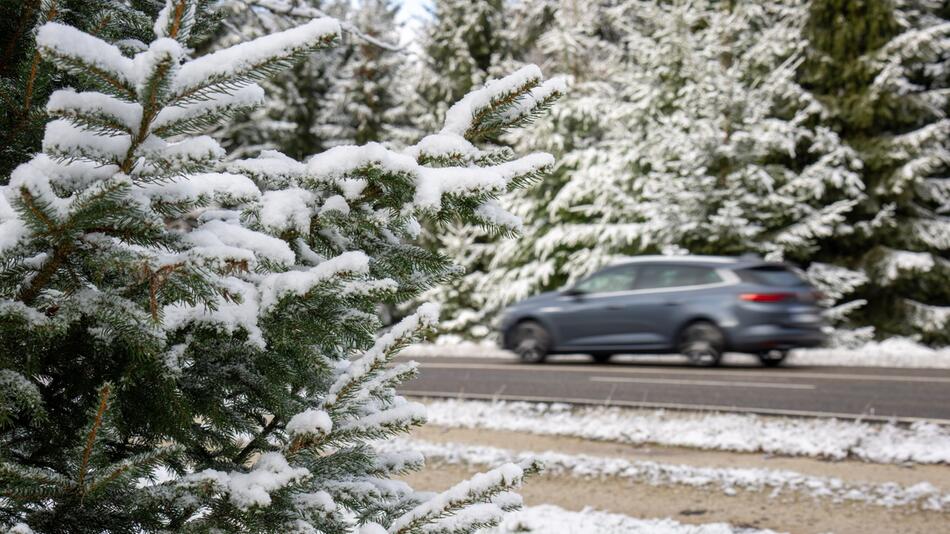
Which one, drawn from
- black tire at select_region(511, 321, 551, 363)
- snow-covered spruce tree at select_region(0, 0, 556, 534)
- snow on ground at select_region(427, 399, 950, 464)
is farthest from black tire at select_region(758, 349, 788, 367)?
snow-covered spruce tree at select_region(0, 0, 556, 534)

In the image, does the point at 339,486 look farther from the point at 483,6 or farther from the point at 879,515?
the point at 483,6

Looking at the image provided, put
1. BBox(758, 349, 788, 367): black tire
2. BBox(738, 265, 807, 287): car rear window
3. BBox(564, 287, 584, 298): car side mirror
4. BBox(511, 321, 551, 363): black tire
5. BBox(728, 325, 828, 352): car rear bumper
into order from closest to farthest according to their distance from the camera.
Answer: BBox(728, 325, 828, 352): car rear bumper → BBox(738, 265, 807, 287): car rear window → BBox(758, 349, 788, 367): black tire → BBox(564, 287, 584, 298): car side mirror → BBox(511, 321, 551, 363): black tire

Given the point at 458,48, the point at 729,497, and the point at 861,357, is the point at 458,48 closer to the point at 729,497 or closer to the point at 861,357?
the point at 861,357

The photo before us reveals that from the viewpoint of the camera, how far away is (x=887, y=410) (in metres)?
8.47

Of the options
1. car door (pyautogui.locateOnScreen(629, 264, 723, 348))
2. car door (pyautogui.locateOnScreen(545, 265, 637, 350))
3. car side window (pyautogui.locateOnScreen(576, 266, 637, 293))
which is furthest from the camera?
car side window (pyautogui.locateOnScreen(576, 266, 637, 293))

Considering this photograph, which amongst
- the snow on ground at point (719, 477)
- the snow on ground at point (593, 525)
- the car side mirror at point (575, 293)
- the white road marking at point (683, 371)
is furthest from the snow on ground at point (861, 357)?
the snow on ground at point (593, 525)

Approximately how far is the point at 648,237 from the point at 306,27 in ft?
56.4

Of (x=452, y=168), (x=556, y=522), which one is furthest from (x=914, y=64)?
(x=452, y=168)

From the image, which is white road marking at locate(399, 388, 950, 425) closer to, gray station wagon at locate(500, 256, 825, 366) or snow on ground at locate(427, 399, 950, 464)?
snow on ground at locate(427, 399, 950, 464)

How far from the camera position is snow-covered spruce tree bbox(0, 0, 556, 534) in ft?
3.78

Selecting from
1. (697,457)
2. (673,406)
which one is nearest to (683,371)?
(673,406)

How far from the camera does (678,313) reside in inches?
473

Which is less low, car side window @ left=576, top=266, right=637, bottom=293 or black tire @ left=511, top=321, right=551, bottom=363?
car side window @ left=576, top=266, right=637, bottom=293

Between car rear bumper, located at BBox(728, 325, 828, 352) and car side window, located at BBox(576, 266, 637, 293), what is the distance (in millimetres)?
2163
